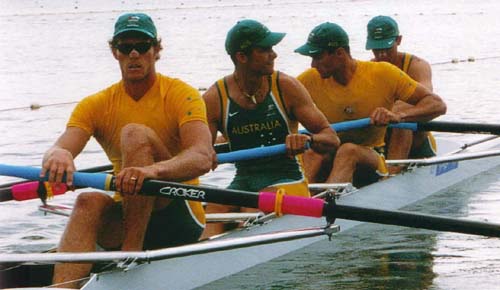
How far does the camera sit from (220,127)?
7992mm

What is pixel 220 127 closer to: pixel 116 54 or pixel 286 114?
pixel 286 114

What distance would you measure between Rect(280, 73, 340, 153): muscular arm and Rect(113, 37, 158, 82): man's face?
1588 mm

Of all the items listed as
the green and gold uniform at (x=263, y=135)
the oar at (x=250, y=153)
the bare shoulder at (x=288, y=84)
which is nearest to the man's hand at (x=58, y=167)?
the oar at (x=250, y=153)

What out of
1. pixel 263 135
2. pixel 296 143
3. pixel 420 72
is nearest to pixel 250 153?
pixel 263 135

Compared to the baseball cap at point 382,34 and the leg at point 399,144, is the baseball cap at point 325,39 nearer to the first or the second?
the baseball cap at point 382,34

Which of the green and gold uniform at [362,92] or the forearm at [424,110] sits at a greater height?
the green and gold uniform at [362,92]

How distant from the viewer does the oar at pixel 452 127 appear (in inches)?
383

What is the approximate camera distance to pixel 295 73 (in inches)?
1041

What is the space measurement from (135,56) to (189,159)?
2.41ft

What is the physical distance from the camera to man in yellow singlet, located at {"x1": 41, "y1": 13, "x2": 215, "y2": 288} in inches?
242

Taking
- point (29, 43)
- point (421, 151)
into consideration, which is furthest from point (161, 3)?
point (421, 151)

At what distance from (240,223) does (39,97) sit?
15.1 metres

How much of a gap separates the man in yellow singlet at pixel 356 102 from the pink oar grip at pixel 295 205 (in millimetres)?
2596

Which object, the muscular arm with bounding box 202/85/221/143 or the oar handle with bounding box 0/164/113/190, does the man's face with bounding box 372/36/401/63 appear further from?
the oar handle with bounding box 0/164/113/190
